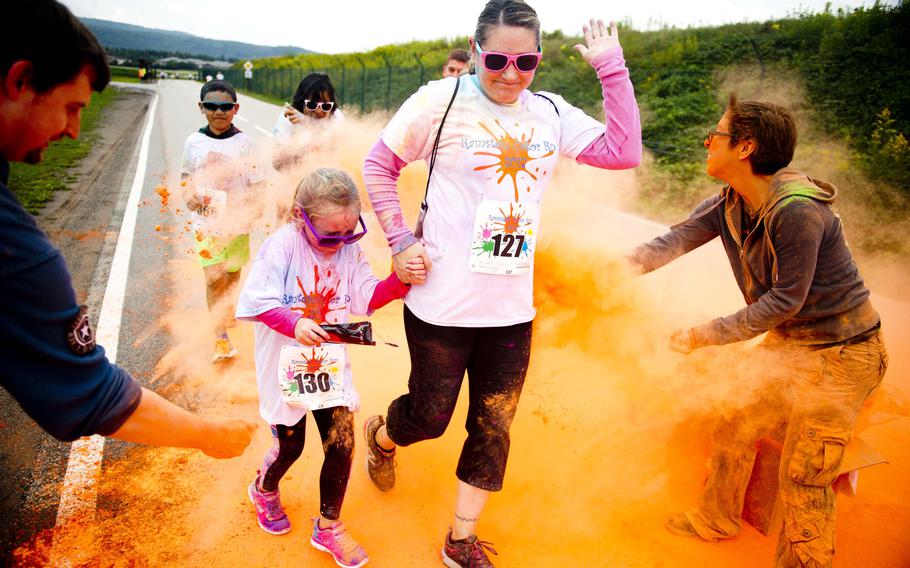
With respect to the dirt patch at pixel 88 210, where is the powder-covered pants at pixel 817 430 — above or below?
above

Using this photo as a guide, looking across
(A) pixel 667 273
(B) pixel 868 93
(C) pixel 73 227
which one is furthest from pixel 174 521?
(B) pixel 868 93

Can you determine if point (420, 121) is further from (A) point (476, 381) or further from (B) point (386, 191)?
(A) point (476, 381)

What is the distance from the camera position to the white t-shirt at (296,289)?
2.55m

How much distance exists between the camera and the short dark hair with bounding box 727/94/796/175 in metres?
2.53

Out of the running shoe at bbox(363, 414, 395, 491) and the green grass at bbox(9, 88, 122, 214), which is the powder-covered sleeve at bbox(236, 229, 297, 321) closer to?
the running shoe at bbox(363, 414, 395, 491)

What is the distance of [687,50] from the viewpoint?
15414 millimetres

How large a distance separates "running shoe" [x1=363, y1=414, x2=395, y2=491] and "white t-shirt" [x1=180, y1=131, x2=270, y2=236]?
2132 millimetres

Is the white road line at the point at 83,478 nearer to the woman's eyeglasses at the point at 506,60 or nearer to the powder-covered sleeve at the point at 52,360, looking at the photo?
the powder-covered sleeve at the point at 52,360

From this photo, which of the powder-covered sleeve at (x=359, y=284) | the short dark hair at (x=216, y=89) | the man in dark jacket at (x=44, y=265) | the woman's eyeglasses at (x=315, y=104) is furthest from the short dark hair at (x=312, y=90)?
the man in dark jacket at (x=44, y=265)

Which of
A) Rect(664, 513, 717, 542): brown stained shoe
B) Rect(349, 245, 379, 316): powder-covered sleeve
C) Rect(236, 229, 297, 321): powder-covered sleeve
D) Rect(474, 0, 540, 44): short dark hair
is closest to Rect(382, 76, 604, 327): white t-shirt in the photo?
Rect(474, 0, 540, 44): short dark hair

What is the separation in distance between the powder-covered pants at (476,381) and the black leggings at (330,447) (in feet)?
1.09

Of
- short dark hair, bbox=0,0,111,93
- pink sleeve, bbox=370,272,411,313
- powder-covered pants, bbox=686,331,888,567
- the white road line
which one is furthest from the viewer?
the white road line

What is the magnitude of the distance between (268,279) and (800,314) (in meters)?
2.32

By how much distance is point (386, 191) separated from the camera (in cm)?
256
